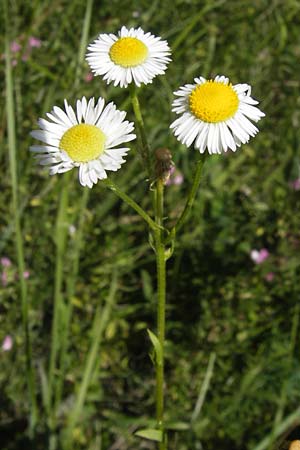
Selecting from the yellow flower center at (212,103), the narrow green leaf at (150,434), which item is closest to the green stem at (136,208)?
the yellow flower center at (212,103)

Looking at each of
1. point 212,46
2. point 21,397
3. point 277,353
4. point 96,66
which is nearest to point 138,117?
point 96,66

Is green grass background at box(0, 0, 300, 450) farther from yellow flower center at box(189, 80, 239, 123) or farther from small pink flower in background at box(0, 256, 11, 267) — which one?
yellow flower center at box(189, 80, 239, 123)

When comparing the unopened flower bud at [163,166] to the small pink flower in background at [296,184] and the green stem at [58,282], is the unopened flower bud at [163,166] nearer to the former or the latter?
the green stem at [58,282]

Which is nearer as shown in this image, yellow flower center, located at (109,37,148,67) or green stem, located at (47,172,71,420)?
yellow flower center, located at (109,37,148,67)

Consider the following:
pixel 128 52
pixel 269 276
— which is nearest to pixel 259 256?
pixel 269 276

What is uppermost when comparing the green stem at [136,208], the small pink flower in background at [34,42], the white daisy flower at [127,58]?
the small pink flower in background at [34,42]

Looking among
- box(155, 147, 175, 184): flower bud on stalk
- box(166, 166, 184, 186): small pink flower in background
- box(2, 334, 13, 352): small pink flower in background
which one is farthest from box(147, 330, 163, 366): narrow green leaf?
box(166, 166, 184, 186): small pink flower in background

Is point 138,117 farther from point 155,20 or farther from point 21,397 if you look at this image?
point 155,20

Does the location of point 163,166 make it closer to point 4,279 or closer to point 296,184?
point 4,279
